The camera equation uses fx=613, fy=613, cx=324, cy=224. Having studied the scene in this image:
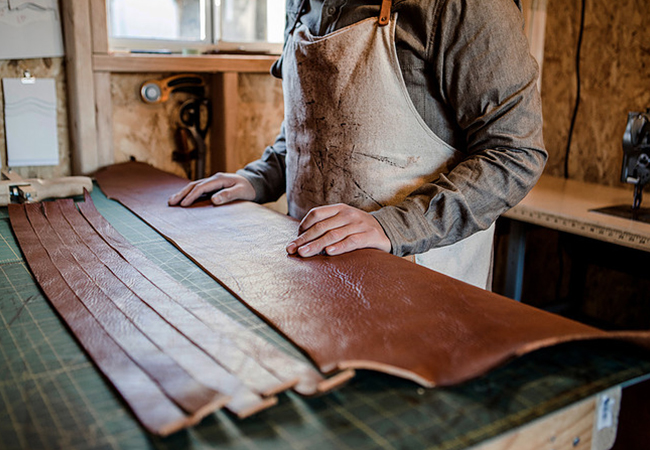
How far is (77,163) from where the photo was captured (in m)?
2.03

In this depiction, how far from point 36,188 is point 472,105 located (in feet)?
3.86

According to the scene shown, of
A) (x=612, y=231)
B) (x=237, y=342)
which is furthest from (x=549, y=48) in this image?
(x=237, y=342)

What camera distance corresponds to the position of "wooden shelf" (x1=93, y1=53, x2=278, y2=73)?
6.45 ft

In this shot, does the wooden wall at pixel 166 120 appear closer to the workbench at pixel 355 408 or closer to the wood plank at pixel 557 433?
the workbench at pixel 355 408

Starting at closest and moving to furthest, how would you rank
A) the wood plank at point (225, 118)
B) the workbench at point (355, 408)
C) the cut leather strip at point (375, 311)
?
1. the workbench at point (355, 408)
2. the cut leather strip at point (375, 311)
3. the wood plank at point (225, 118)

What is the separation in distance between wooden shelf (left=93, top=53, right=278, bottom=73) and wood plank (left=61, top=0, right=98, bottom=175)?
5cm

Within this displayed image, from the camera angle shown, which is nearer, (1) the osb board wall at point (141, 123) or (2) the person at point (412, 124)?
(2) the person at point (412, 124)

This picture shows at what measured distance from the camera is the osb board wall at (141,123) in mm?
2070

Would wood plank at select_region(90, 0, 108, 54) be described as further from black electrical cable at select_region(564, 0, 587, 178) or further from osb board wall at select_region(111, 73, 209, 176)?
black electrical cable at select_region(564, 0, 587, 178)

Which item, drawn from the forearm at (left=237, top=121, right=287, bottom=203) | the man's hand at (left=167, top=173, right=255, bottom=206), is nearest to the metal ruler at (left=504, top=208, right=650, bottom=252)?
the forearm at (left=237, top=121, right=287, bottom=203)

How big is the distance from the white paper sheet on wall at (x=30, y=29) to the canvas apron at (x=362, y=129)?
36.2 inches

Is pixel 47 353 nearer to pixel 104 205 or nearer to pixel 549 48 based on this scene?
pixel 104 205

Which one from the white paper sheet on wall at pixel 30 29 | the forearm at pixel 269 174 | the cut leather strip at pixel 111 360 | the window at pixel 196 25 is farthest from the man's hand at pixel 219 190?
the window at pixel 196 25

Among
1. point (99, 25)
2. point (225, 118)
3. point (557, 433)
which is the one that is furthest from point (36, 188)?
point (557, 433)
